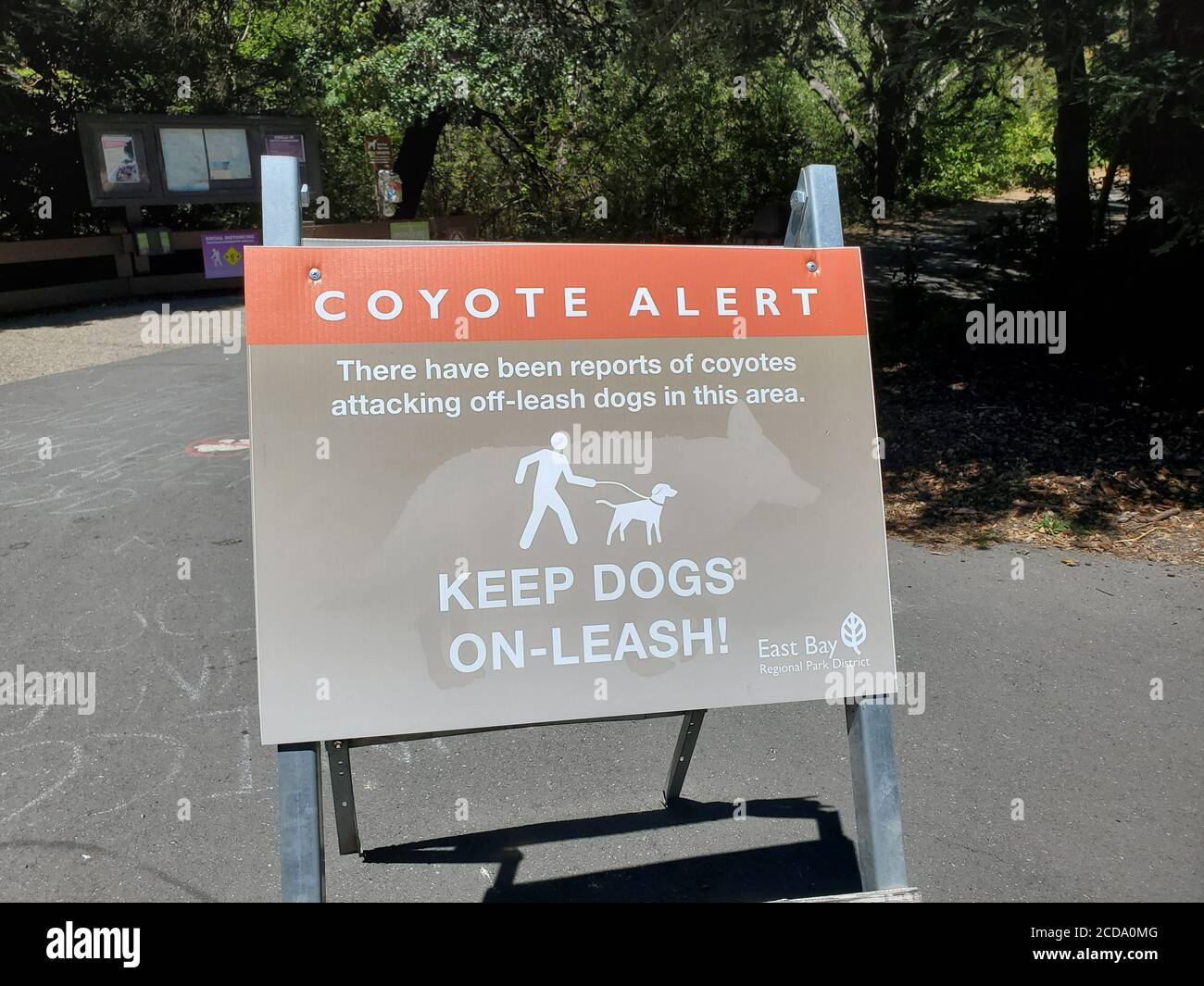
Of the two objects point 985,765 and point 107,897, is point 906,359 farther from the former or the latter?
point 107,897

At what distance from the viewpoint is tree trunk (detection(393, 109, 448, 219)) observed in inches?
725

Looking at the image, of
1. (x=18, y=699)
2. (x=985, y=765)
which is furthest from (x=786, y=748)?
(x=18, y=699)

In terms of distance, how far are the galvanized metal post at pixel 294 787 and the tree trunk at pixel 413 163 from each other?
54.7ft

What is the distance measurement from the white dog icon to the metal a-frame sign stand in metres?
0.45

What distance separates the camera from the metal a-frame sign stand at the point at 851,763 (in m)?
2.29

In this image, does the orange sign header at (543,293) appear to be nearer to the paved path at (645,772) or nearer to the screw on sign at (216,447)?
the paved path at (645,772)

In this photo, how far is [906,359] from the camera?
9930 millimetres

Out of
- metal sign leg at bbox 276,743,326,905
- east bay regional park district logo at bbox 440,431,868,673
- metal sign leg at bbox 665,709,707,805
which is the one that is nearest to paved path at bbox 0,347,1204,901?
metal sign leg at bbox 665,709,707,805

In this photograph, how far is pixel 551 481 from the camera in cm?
248

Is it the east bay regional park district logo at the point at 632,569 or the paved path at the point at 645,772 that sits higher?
the east bay regional park district logo at the point at 632,569

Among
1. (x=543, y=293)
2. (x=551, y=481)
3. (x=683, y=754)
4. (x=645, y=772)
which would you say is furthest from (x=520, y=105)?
(x=551, y=481)

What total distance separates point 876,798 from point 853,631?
40 cm

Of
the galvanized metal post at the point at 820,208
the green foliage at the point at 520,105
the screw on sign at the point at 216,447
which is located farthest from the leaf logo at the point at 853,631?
the green foliage at the point at 520,105

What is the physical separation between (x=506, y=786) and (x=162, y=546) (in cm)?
333
